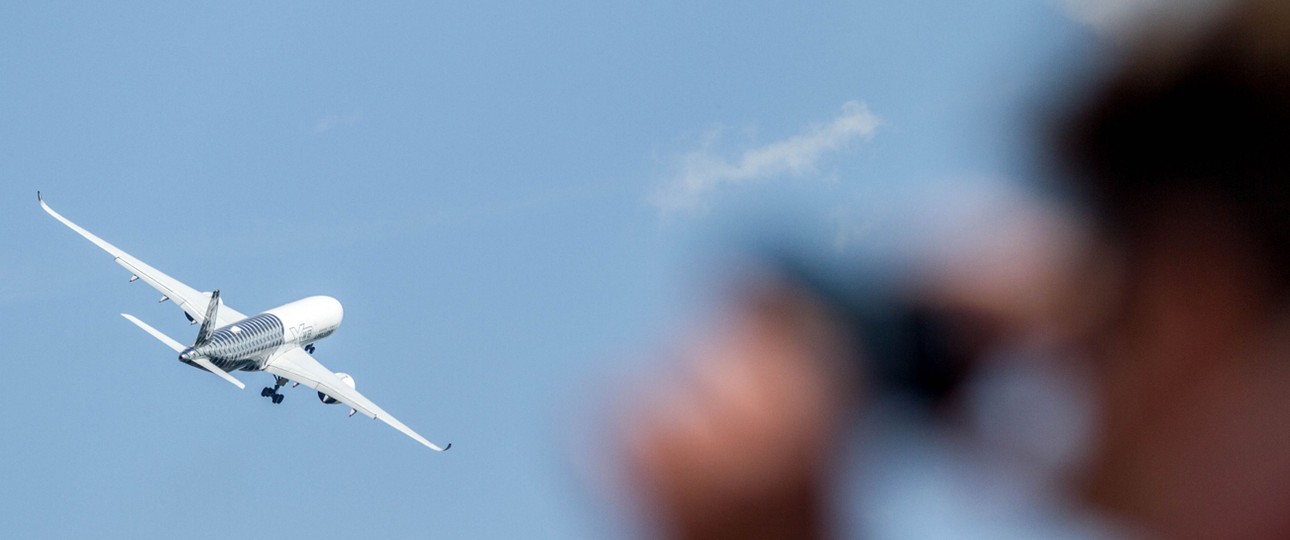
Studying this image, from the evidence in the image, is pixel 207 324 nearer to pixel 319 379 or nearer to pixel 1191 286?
pixel 319 379

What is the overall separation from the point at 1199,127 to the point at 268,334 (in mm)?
49990

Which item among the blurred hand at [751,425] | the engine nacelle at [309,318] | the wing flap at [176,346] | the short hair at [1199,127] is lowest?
the blurred hand at [751,425]

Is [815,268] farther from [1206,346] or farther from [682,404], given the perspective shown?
[1206,346]

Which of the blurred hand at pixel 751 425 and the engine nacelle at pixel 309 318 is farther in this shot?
the engine nacelle at pixel 309 318

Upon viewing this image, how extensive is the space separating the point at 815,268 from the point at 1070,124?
354mm

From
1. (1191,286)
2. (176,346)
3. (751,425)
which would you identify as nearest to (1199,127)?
(1191,286)

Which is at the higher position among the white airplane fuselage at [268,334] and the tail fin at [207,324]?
the white airplane fuselage at [268,334]

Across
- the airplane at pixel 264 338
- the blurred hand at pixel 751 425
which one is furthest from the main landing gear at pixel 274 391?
the blurred hand at pixel 751 425

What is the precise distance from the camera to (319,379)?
49094 mm

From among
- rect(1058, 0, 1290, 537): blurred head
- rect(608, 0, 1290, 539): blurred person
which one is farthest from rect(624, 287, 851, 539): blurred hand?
rect(1058, 0, 1290, 537): blurred head

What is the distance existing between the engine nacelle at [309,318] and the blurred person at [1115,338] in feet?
168

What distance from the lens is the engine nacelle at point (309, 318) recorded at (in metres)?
51.4

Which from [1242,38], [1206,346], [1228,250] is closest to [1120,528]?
[1206,346]

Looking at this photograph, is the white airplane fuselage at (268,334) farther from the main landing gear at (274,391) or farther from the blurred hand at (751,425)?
the blurred hand at (751,425)
